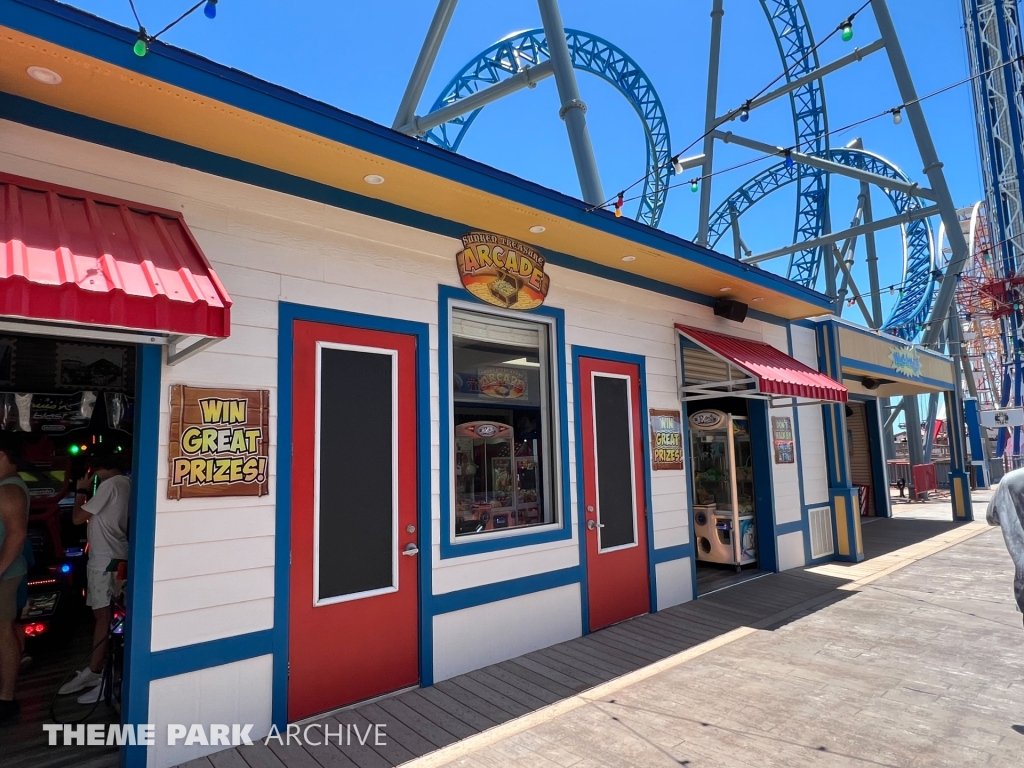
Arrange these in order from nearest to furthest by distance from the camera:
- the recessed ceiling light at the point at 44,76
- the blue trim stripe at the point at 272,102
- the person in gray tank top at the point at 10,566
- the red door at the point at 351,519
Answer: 1. the blue trim stripe at the point at 272,102
2. the recessed ceiling light at the point at 44,76
3. the person in gray tank top at the point at 10,566
4. the red door at the point at 351,519

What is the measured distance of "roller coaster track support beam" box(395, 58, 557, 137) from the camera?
35.5ft

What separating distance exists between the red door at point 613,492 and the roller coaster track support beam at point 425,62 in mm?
8210

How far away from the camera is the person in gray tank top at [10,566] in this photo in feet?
11.3

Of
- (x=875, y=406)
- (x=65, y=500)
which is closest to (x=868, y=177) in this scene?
(x=875, y=406)

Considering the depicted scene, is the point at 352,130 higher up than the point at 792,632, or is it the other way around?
the point at 352,130

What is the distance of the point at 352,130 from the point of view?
11.4 feet

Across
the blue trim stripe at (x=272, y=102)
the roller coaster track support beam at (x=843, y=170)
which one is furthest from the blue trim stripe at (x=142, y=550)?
the roller coaster track support beam at (x=843, y=170)

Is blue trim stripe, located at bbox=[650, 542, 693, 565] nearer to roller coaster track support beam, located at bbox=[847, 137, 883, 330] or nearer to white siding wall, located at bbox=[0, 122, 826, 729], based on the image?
white siding wall, located at bbox=[0, 122, 826, 729]

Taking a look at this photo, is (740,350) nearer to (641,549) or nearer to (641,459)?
(641,459)

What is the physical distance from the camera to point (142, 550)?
3.04m

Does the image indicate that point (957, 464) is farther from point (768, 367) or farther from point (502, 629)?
point (502, 629)

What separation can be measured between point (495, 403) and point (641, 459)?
1.81m

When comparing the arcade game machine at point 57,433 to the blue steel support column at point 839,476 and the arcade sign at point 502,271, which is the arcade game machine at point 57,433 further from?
the blue steel support column at point 839,476

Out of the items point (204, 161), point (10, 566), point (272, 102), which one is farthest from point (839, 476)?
point (10, 566)
